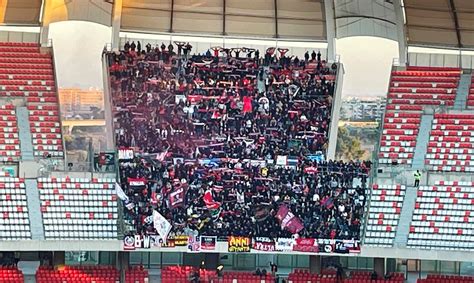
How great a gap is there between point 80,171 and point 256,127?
6.33m

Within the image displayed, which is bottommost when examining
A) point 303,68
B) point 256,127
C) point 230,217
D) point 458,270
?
point 458,270

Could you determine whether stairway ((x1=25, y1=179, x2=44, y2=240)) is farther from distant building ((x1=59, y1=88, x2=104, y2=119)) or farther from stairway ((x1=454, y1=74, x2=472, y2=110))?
stairway ((x1=454, y1=74, x2=472, y2=110))

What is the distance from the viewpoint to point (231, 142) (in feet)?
113

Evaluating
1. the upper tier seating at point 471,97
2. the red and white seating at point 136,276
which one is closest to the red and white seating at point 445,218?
the upper tier seating at point 471,97

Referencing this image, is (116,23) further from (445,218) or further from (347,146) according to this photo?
(445,218)

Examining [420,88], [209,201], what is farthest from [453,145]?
[209,201]

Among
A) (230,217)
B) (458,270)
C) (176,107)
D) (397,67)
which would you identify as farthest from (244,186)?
(458,270)

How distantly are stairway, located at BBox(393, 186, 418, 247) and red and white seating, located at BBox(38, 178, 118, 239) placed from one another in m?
9.79

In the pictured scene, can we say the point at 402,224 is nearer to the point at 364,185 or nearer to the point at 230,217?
the point at 364,185

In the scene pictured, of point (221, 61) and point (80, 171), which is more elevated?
point (221, 61)

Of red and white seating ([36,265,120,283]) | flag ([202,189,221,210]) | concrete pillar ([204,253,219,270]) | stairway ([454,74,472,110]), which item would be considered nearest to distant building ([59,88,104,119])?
flag ([202,189,221,210])

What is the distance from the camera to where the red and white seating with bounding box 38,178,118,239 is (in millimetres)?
33625

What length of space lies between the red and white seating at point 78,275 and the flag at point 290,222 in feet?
19.9

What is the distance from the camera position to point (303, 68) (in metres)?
34.8
